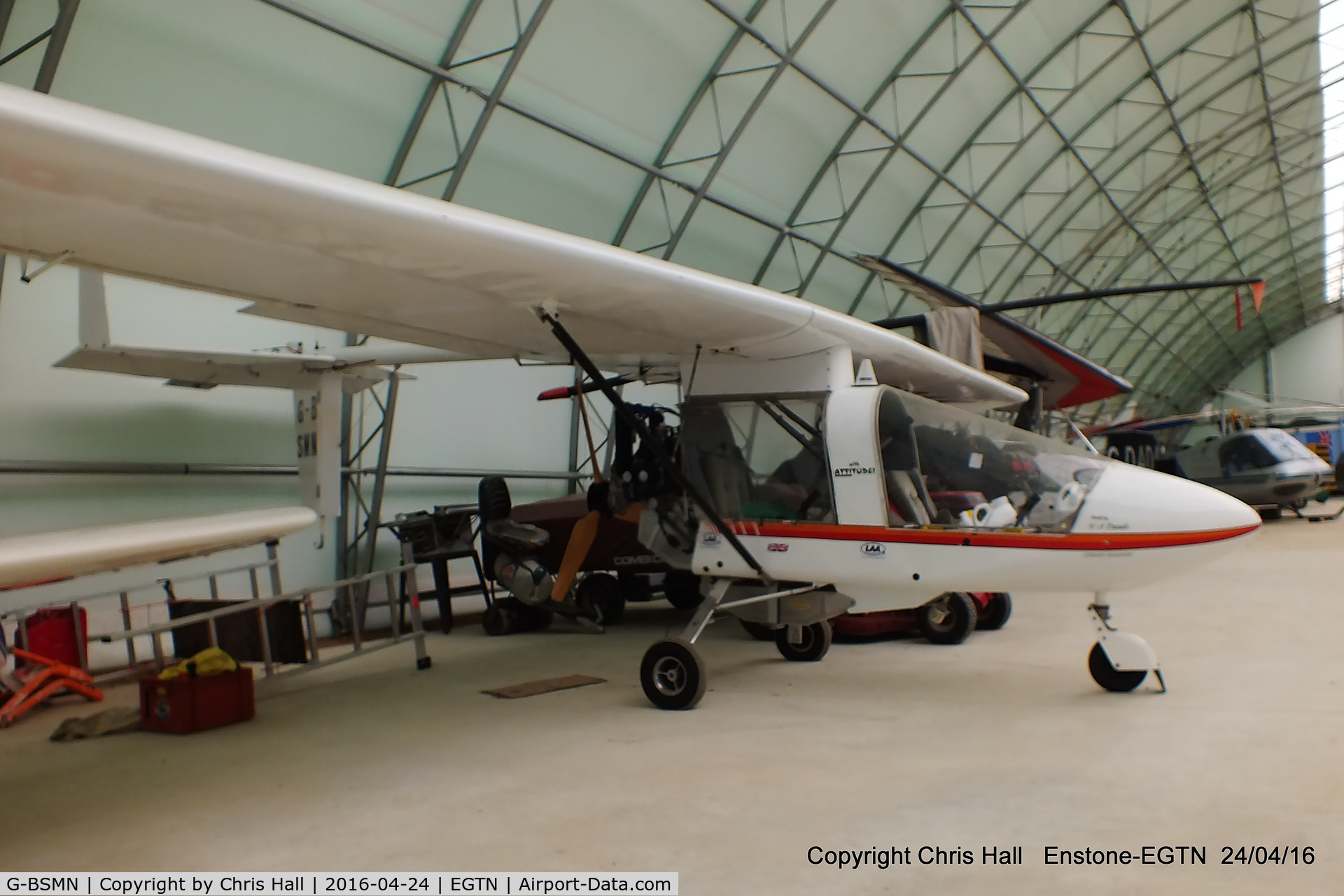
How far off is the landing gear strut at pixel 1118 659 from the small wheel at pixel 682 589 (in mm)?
4937

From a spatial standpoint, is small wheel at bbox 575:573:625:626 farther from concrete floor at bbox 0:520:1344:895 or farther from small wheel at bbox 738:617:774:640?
concrete floor at bbox 0:520:1344:895

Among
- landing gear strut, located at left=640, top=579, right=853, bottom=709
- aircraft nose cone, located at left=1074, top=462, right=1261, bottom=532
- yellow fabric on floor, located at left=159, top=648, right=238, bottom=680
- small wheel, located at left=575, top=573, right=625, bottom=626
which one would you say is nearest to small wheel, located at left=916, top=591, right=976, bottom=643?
Answer: landing gear strut, located at left=640, top=579, right=853, bottom=709

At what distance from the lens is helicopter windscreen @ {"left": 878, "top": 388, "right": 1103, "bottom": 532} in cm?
457

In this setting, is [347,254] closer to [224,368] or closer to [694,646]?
[694,646]

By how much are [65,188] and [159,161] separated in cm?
35

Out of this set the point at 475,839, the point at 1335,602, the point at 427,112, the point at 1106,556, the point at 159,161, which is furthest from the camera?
the point at 427,112

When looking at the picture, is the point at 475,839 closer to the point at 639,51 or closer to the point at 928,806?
the point at 928,806

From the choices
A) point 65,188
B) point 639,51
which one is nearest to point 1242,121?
point 639,51

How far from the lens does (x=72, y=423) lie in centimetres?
759

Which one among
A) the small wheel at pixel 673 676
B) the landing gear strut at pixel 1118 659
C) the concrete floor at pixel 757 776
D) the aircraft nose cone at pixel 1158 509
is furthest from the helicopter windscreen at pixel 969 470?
the small wheel at pixel 673 676

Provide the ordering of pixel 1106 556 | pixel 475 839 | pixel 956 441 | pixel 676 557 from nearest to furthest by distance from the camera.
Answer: pixel 475 839 → pixel 1106 556 → pixel 956 441 → pixel 676 557

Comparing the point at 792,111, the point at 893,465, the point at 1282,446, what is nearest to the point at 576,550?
the point at 893,465

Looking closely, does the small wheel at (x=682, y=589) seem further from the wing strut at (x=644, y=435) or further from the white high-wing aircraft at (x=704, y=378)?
the wing strut at (x=644, y=435)

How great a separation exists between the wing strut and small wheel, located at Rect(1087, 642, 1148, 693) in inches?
71.0
